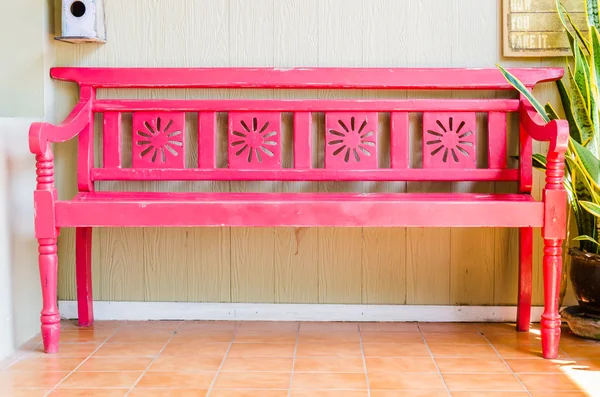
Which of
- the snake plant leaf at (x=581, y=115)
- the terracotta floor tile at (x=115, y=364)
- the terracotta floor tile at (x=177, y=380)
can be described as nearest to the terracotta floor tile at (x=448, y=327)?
the snake plant leaf at (x=581, y=115)

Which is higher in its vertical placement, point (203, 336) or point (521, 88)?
point (521, 88)

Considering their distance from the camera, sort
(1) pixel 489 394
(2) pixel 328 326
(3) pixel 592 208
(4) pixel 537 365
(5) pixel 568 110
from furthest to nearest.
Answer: (2) pixel 328 326 → (5) pixel 568 110 → (3) pixel 592 208 → (4) pixel 537 365 → (1) pixel 489 394

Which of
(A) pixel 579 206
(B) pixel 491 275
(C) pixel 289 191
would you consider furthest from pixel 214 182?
(A) pixel 579 206

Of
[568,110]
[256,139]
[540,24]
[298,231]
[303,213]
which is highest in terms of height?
[540,24]

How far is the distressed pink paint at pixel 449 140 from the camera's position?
3.06 metres

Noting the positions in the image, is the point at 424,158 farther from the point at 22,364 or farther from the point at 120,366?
the point at 22,364

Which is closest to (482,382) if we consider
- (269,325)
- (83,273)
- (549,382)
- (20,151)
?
(549,382)

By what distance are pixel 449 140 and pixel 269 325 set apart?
1.11 m

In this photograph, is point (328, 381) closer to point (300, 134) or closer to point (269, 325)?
point (269, 325)

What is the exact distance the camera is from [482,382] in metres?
2.39

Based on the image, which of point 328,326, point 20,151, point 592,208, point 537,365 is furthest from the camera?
point 328,326

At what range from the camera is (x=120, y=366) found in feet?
8.41

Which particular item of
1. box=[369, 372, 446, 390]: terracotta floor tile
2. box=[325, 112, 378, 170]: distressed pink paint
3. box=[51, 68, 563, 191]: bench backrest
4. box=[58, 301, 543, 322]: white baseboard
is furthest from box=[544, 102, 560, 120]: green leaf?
box=[369, 372, 446, 390]: terracotta floor tile

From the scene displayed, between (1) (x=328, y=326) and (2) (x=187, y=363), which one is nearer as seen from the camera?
(2) (x=187, y=363)
